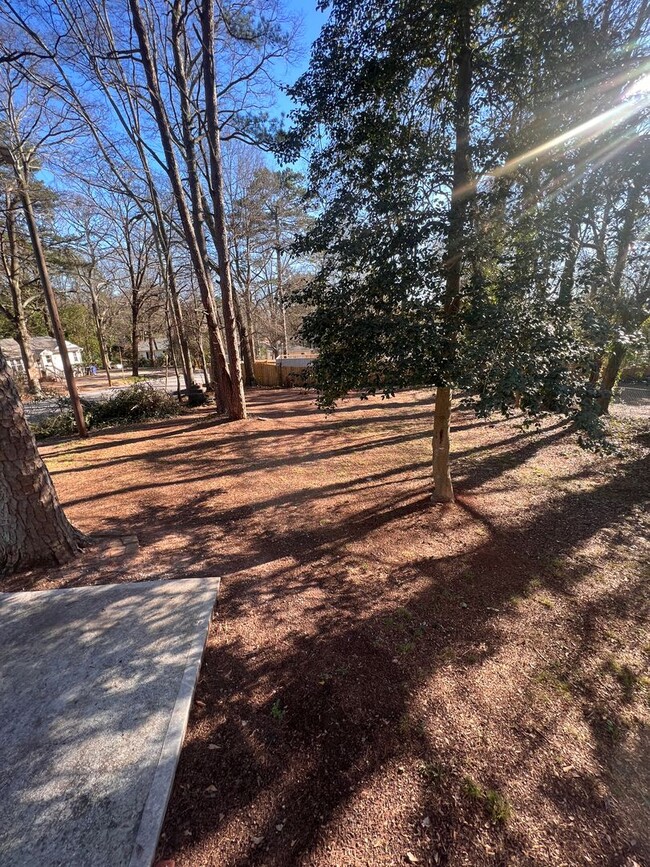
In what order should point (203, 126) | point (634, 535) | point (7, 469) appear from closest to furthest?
point (7, 469), point (634, 535), point (203, 126)

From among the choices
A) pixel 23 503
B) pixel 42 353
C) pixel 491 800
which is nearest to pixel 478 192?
pixel 491 800

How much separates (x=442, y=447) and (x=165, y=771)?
13.3 feet

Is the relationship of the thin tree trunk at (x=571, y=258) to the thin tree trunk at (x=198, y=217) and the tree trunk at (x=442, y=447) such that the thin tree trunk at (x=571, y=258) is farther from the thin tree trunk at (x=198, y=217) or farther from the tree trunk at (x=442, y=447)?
Result: the thin tree trunk at (x=198, y=217)

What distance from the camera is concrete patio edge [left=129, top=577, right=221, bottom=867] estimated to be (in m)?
1.45

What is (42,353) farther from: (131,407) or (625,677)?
(625,677)

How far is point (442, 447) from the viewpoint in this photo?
185 inches

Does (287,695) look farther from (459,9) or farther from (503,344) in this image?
(459,9)

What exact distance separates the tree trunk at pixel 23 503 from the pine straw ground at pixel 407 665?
0.23m

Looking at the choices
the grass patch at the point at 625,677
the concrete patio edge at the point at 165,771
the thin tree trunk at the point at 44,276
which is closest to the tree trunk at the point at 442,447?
the grass patch at the point at 625,677

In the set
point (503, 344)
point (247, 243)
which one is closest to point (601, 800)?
point (503, 344)

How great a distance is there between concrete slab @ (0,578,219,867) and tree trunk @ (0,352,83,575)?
0.47 meters

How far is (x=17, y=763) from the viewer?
5.79 ft

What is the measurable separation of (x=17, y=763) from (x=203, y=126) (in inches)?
493

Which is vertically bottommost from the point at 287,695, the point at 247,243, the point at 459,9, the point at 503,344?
the point at 287,695
